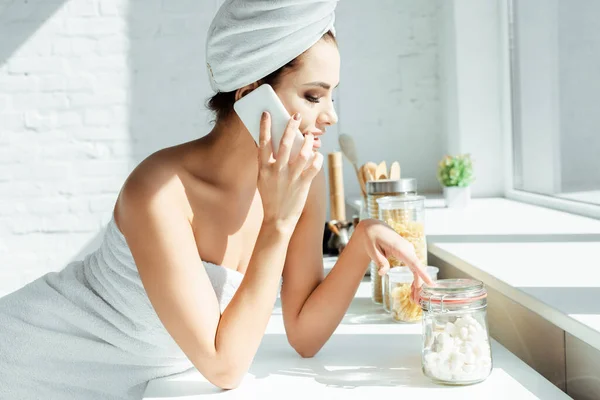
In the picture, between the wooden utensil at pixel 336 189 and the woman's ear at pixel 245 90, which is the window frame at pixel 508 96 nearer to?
the wooden utensil at pixel 336 189

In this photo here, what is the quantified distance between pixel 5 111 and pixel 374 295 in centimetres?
220

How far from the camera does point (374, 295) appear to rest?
153cm

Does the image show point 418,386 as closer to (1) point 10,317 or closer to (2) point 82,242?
(1) point 10,317

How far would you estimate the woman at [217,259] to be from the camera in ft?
3.46

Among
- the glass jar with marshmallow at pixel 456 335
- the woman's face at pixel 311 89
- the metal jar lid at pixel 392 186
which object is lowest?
the glass jar with marshmallow at pixel 456 335

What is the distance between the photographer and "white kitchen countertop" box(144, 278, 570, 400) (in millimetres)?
948

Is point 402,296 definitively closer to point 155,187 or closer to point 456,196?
point 155,187

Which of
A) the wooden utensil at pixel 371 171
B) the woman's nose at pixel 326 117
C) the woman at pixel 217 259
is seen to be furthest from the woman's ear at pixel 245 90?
the wooden utensil at pixel 371 171

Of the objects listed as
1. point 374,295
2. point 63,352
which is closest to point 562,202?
point 374,295

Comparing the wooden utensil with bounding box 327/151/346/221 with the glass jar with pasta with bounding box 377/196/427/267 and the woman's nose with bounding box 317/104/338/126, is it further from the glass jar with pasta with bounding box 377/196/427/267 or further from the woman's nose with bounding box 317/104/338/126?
the woman's nose with bounding box 317/104/338/126

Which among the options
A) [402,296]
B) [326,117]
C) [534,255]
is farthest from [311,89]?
[534,255]

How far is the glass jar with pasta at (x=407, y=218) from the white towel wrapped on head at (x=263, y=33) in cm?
40

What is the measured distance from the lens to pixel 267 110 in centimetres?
114

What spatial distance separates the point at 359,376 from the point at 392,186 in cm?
58
